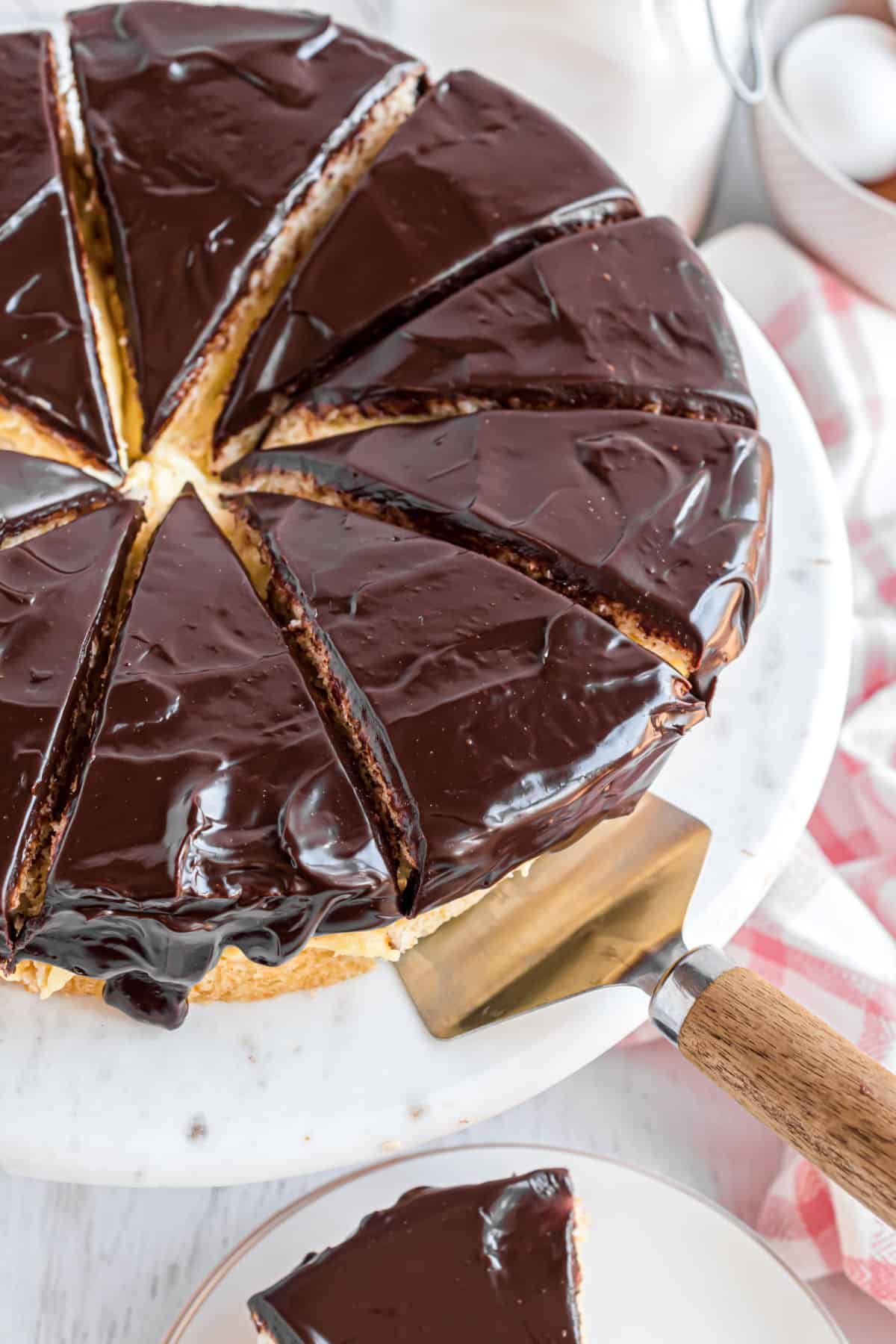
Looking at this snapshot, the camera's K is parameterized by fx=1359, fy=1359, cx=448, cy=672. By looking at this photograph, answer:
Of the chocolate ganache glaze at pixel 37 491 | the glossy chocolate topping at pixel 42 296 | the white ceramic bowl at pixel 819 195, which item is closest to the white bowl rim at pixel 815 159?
the white ceramic bowl at pixel 819 195

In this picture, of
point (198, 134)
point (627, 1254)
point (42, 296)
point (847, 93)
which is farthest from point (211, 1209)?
point (847, 93)

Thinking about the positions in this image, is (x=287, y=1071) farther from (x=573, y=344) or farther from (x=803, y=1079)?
(x=573, y=344)

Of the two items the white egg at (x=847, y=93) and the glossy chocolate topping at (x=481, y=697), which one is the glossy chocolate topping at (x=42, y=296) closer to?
the glossy chocolate topping at (x=481, y=697)

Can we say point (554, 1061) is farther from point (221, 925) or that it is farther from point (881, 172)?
point (881, 172)

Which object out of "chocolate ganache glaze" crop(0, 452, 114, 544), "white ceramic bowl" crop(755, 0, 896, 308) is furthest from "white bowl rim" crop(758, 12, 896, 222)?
"chocolate ganache glaze" crop(0, 452, 114, 544)

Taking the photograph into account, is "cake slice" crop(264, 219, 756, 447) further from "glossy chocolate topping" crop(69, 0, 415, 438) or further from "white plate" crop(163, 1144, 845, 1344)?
"white plate" crop(163, 1144, 845, 1344)

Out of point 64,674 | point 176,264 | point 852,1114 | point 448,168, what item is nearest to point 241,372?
point 176,264
